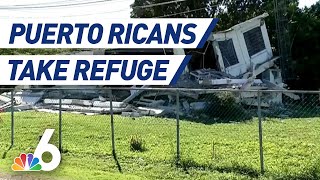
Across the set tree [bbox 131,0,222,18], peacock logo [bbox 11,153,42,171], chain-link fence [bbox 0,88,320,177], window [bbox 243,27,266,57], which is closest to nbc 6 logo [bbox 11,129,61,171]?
→ peacock logo [bbox 11,153,42,171]

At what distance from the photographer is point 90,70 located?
17797 millimetres

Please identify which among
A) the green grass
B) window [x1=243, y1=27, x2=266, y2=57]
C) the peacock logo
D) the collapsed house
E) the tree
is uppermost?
the tree

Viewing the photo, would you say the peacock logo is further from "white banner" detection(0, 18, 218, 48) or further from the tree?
the tree

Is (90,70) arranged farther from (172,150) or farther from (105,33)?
(172,150)

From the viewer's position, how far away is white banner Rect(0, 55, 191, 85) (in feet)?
54.2

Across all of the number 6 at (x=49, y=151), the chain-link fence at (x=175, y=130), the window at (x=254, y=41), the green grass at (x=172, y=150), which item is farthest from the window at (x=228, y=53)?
the number 6 at (x=49, y=151)

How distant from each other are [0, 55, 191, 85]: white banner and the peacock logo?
8.88 meters

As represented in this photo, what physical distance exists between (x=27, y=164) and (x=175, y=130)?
4908 millimetres

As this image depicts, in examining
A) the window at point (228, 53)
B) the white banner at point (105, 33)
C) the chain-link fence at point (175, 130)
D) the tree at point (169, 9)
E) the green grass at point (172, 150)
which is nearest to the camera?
the green grass at point (172, 150)

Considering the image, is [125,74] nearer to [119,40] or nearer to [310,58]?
[119,40]

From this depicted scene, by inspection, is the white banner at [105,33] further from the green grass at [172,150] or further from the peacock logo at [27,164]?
the peacock logo at [27,164]

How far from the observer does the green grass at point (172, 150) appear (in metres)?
6.66

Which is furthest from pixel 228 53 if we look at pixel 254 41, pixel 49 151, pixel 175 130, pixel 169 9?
pixel 169 9

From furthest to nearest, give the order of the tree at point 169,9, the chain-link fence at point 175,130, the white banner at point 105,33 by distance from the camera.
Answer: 1. the tree at point 169,9
2. the white banner at point 105,33
3. the chain-link fence at point 175,130
